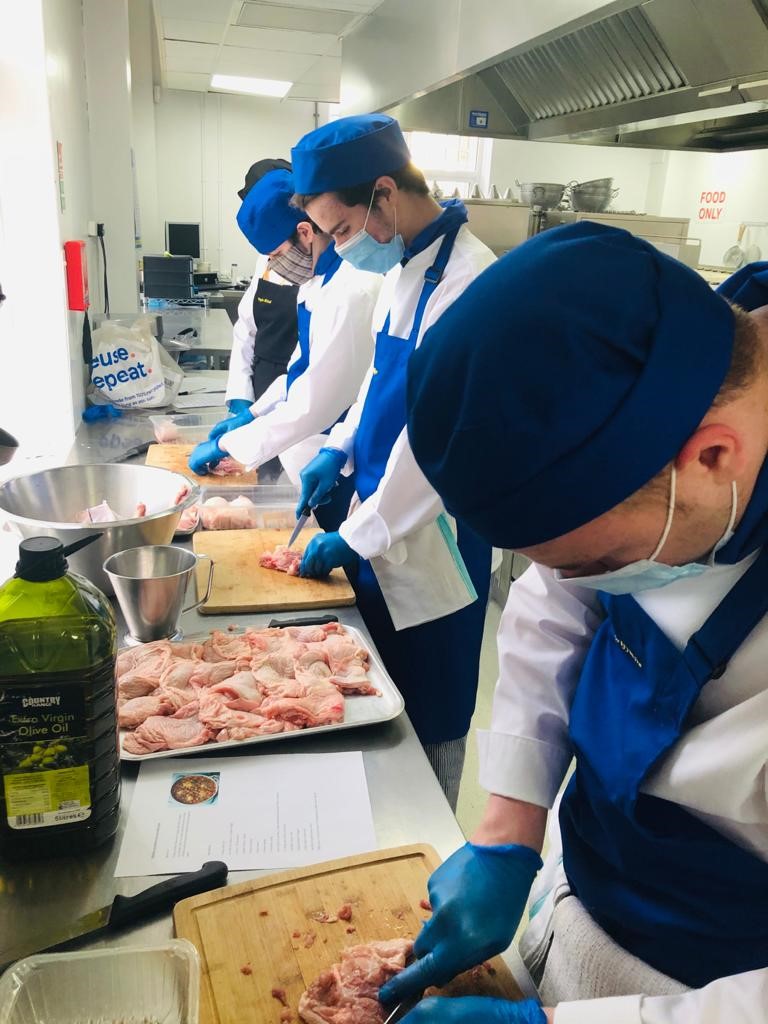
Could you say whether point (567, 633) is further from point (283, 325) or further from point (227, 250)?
point (227, 250)

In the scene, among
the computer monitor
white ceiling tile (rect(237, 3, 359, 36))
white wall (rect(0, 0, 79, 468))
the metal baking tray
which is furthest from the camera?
the computer monitor

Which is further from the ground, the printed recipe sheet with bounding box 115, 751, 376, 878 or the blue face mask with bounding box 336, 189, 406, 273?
the blue face mask with bounding box 336, 189, 406, 273

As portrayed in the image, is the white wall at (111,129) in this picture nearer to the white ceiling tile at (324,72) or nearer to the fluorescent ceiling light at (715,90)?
the fluorescent ceiling light at (715,90)

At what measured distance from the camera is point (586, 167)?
7281mm

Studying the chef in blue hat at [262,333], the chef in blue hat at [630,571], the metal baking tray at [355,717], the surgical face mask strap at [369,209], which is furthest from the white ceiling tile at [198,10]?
the chef in blue hat at [630,571]

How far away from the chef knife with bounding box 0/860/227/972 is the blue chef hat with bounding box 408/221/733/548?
614 mm

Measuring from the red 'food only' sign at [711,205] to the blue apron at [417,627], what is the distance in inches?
211

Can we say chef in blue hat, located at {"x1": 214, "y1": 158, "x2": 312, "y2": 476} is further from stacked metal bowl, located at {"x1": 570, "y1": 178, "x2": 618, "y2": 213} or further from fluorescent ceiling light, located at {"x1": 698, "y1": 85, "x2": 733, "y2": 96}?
stacked metal bowl, located at {"x1": 570, "y1": 178, "x2": 618, "y2": 213}

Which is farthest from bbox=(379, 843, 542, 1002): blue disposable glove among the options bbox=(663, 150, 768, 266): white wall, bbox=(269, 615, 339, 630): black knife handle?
bbox=(663, 150, 768, 266): white wall

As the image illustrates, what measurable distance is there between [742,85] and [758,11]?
0.23m

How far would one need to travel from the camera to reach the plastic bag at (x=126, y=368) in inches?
131

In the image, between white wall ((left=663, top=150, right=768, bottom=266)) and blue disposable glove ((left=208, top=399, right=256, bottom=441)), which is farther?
white wall ((left=663, top=150, right=768, bottom=266))

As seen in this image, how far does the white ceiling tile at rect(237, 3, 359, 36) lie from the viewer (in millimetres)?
4802

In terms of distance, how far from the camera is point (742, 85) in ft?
8.10
